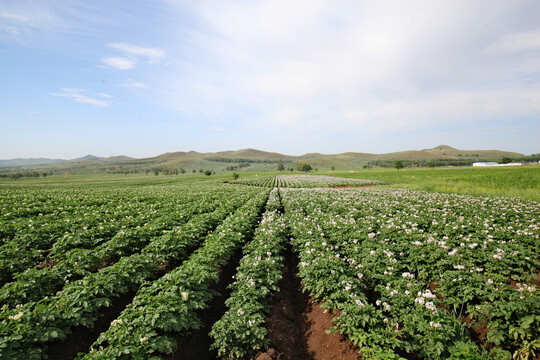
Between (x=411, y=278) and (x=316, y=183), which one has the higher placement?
(x=411, y=278)

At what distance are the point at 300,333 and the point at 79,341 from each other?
551 centimetres

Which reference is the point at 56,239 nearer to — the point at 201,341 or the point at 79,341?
the point at 79,341

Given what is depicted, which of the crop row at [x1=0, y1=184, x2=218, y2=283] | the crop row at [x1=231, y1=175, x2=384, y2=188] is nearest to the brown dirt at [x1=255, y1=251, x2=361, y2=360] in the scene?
the crop row at [x1=0, y1=184, x2=218, y2=283]

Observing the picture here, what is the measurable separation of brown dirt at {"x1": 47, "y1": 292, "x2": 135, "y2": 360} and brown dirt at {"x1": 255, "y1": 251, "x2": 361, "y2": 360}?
420cm

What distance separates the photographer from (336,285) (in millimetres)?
5746

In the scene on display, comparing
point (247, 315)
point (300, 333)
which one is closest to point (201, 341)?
point (247, 315)

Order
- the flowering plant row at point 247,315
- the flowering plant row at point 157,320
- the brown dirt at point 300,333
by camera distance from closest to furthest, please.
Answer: the flowering plant row at point 157,320, the flowering plant row at point 247,315, the brown dirt at point 300,333

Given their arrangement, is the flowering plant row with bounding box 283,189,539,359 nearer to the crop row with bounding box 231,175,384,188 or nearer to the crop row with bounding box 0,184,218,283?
the crop row with bounding box 0,184,218,283

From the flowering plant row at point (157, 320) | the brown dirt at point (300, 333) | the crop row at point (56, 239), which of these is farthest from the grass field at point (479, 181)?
the crop row at point (56, 239)

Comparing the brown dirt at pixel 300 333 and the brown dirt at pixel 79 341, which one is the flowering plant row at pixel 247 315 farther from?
the brown dirt at pixel 79 341

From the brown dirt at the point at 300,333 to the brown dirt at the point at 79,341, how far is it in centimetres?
420

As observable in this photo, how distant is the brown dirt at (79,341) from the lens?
15.6ft

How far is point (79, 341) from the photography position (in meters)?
5.20

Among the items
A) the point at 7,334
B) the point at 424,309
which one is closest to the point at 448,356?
the point at 424,309
